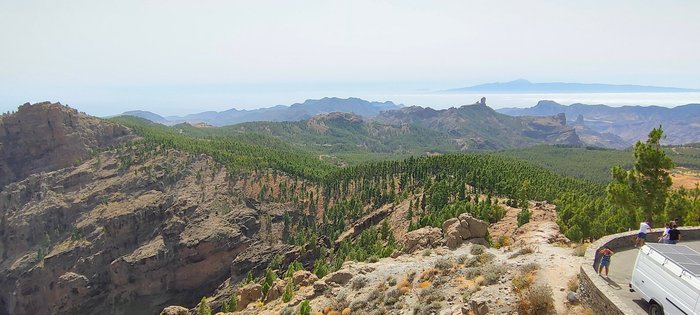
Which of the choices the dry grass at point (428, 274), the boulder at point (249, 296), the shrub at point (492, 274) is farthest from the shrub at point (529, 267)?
the boulder at point (249, 296)

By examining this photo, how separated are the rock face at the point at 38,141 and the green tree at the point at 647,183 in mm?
166764

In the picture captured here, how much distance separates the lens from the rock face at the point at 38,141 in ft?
486

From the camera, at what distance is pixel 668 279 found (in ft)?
55.8

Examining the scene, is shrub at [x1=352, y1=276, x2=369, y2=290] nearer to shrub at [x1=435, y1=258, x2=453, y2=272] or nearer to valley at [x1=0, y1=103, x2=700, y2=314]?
valley at [x1=0, y1=103, x2=700, y2=314]

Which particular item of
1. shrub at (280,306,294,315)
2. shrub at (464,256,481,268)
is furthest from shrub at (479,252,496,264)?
shrub at (280,306,294,315)

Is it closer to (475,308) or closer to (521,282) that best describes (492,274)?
(521,282)

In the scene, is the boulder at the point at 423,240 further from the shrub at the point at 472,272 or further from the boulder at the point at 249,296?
the boulder at the point at 249,296

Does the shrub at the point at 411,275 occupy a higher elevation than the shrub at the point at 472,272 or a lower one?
lower

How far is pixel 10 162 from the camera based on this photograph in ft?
494

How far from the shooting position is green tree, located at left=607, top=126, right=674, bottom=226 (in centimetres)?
3800

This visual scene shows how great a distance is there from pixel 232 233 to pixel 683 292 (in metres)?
101

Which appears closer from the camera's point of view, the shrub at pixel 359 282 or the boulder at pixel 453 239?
the shrub at pixel 359 282

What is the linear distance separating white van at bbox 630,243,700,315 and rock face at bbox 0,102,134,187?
564 feet

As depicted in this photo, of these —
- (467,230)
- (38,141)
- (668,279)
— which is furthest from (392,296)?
(38,141)
